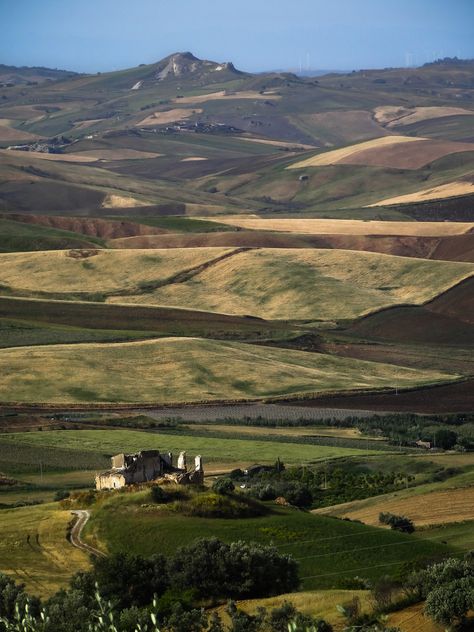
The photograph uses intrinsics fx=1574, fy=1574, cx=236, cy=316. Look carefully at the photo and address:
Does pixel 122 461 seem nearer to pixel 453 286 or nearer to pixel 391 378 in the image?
pixel 391 378

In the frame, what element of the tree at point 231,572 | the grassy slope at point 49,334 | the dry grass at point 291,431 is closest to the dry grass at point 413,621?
the tree at point 231,572

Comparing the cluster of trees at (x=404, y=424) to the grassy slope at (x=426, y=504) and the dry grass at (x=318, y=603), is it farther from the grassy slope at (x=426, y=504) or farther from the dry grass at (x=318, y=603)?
the dry grass at (x=318, y=603)

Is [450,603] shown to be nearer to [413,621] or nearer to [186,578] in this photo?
[413,621]

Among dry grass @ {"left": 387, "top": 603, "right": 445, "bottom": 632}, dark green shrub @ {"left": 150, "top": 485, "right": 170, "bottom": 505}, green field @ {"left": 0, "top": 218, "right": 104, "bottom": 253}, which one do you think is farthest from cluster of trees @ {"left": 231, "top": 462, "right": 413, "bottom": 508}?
green field @ {"left": 0, "top": 218, "right": 104, "bottom": 253}

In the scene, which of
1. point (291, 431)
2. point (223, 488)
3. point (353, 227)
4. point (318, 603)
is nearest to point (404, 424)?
point (291, 431)

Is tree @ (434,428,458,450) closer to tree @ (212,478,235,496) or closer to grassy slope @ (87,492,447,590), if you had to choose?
tree @ (212,478,235,496)

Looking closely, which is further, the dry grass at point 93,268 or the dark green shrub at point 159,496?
the dry grass at point 93,268

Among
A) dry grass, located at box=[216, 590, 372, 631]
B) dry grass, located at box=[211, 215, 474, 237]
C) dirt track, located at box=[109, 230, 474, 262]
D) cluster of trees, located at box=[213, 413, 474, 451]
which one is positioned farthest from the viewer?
dry grass, located at box=[211, 215, 474, 237]
